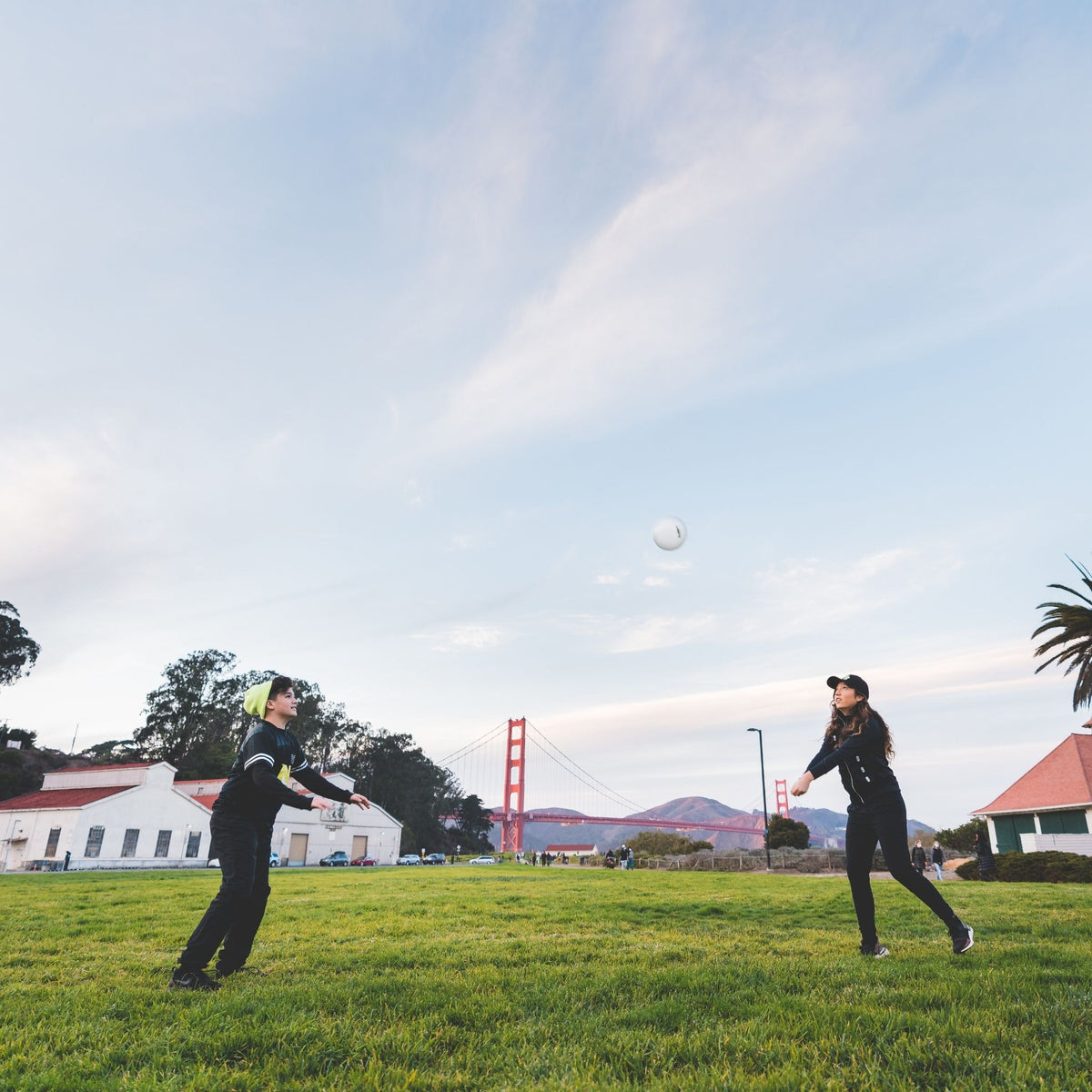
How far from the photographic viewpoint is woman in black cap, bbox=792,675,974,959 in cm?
561

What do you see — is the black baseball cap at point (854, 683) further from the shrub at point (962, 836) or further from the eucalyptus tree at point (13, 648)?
the eucalyptus tree at point (13, 648)

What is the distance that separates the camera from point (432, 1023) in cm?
365

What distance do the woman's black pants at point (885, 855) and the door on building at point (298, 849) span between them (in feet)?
192

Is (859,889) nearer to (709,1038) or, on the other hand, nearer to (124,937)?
(709,1038)

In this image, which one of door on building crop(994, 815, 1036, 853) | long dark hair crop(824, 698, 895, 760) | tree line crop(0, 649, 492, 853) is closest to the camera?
long dark hair crop(824, 698, 895, 760)

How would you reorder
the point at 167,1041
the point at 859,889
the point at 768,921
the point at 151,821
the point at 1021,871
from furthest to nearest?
the point at 151,821
the point at 1021,871
the point at 768,921
the point at 859,889
the point at 167,1041

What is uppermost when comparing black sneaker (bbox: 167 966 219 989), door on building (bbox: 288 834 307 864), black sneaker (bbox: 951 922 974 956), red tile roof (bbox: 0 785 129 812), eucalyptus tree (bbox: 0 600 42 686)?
eucalyptus tree (bbox: 0 600 42 686)

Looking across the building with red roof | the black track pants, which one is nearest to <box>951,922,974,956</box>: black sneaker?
the black track pants

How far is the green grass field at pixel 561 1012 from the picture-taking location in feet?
9.74

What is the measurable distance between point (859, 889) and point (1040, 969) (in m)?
1.27

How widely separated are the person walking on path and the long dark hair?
12.5ft

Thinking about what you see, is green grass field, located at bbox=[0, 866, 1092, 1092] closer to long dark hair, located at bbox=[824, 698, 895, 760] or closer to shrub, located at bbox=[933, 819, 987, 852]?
long dark hair, located at bbox=[824, 698, 895, 760]

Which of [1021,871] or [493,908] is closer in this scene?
[493,908]

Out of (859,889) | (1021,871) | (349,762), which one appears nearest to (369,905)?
(859,889)
